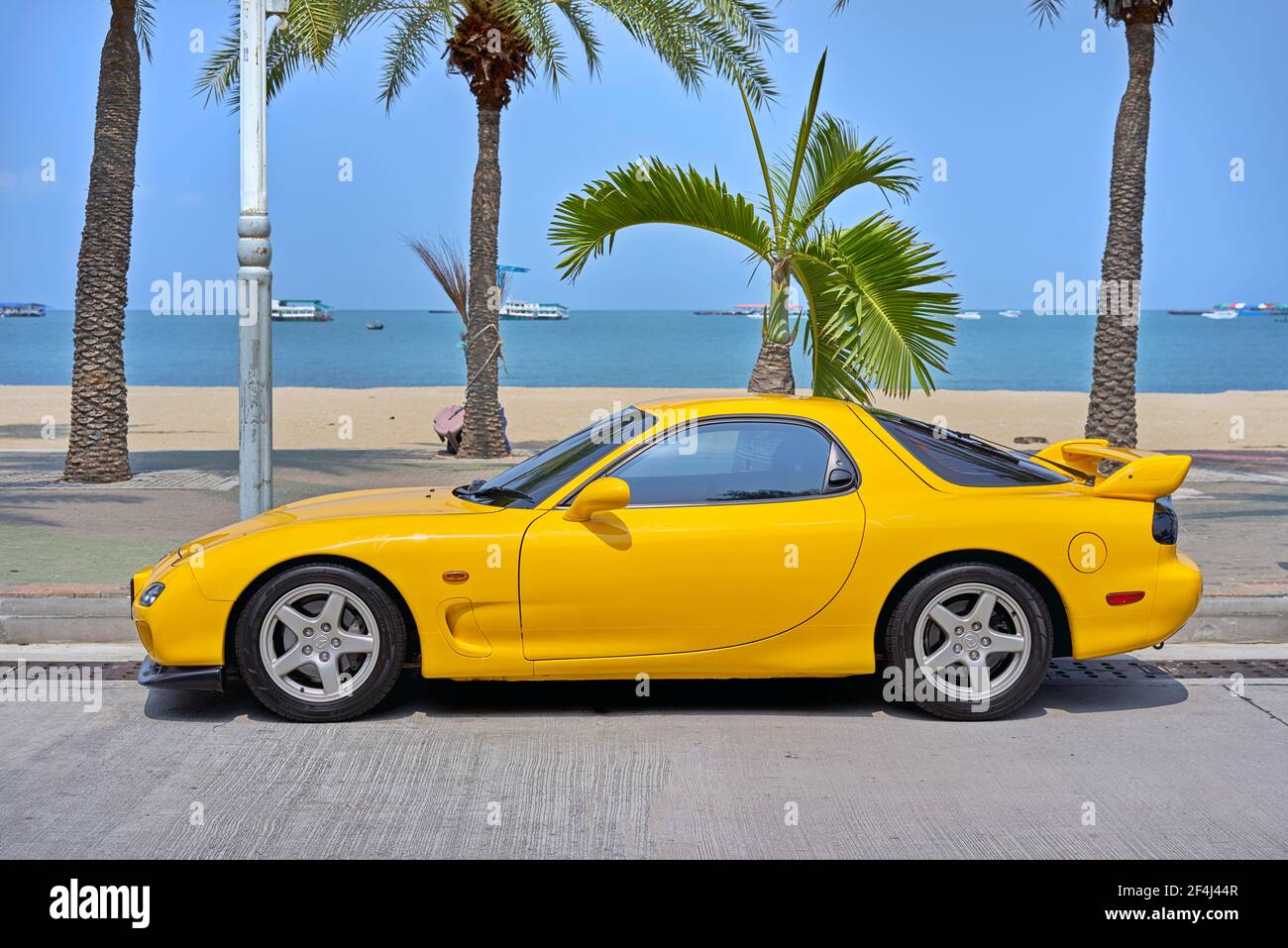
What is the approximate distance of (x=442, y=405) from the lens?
36.9 metres

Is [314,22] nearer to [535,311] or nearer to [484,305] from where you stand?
[484,305]

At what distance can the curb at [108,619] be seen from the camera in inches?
319

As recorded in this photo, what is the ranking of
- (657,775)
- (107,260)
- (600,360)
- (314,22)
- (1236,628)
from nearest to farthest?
(657,775) < (1236,628) < (314,22) < (107,260) < (600,360)

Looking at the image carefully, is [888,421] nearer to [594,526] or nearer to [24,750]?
[594,526]

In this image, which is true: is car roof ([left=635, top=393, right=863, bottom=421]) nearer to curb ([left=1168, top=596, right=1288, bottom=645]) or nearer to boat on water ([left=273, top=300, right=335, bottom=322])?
curb ([left=1168, top=596, right=1288, bottom=645])

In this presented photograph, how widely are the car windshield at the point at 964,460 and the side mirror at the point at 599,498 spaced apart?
4.16ft

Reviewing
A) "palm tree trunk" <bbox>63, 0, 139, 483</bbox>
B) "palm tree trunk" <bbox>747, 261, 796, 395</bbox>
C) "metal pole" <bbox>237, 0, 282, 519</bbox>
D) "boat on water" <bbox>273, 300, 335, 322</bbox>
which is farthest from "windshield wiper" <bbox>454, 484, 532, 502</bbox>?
"boat on water" <bbox>273, 300, 335, 322</bbox>

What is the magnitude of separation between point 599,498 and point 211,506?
7.46 m

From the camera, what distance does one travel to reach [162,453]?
20.0m

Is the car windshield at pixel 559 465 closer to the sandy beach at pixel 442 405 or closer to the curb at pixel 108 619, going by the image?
the curb at pixel 108 619

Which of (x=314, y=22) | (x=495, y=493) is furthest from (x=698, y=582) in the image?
(x=314, y=22)

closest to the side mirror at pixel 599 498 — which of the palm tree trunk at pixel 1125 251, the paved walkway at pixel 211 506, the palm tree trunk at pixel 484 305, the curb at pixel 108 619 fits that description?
the curb at pixel 108 619

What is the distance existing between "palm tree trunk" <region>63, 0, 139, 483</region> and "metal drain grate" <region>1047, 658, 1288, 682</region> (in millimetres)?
11103
